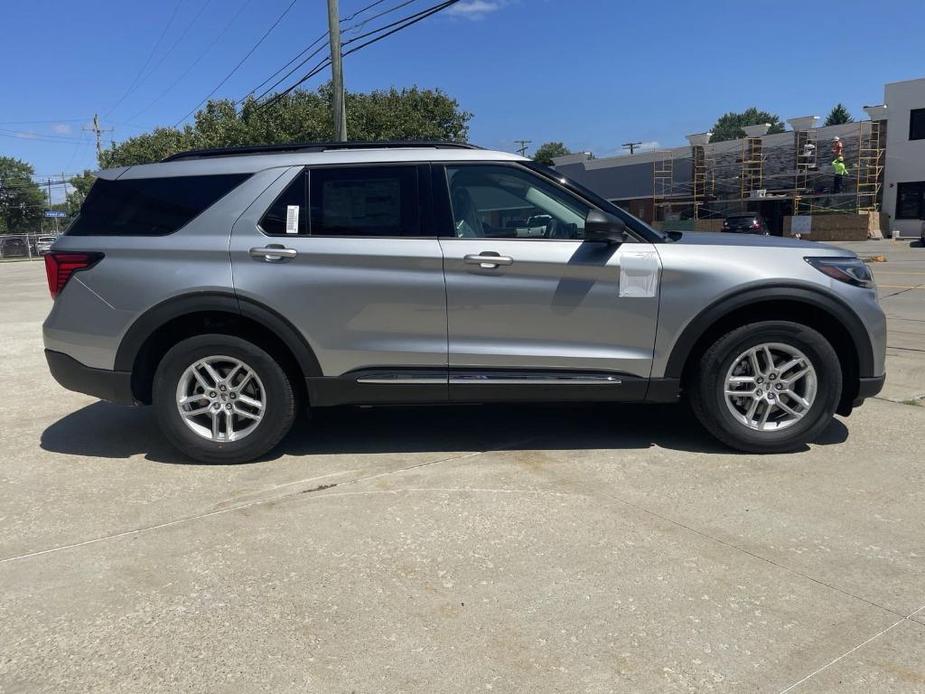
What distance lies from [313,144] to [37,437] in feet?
9.82

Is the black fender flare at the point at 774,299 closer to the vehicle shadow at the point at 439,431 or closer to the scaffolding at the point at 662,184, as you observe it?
the vehicle shadow at the point at 439,431

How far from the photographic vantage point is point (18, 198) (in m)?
85.1

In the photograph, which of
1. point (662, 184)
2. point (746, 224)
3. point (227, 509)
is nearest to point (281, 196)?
point (227, 509)

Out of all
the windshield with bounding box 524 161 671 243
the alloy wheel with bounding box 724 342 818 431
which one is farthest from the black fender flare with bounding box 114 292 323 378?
the alloy wheel with bounding box 724 342 818 431

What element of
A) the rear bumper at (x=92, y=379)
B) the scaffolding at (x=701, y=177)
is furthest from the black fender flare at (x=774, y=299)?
the scaffolding at (x=701, y=177)

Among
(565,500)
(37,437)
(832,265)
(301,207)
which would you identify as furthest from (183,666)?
(832,265)

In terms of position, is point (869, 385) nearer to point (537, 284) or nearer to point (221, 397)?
point (537, 284)

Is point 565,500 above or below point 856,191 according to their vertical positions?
below

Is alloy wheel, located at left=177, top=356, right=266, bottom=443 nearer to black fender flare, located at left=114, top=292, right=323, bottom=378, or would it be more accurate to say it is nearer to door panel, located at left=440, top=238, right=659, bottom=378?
black fender flare, located at left=114, top=292, right=323, bottom=378

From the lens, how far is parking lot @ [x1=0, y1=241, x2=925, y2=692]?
2545mm

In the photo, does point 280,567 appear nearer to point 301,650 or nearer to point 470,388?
point 301,650

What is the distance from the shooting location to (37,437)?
17.5 feet

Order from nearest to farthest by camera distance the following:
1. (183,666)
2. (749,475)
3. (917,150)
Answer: (183,666), (749,475), (917,150)

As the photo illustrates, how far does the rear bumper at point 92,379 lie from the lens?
14.8 ft
